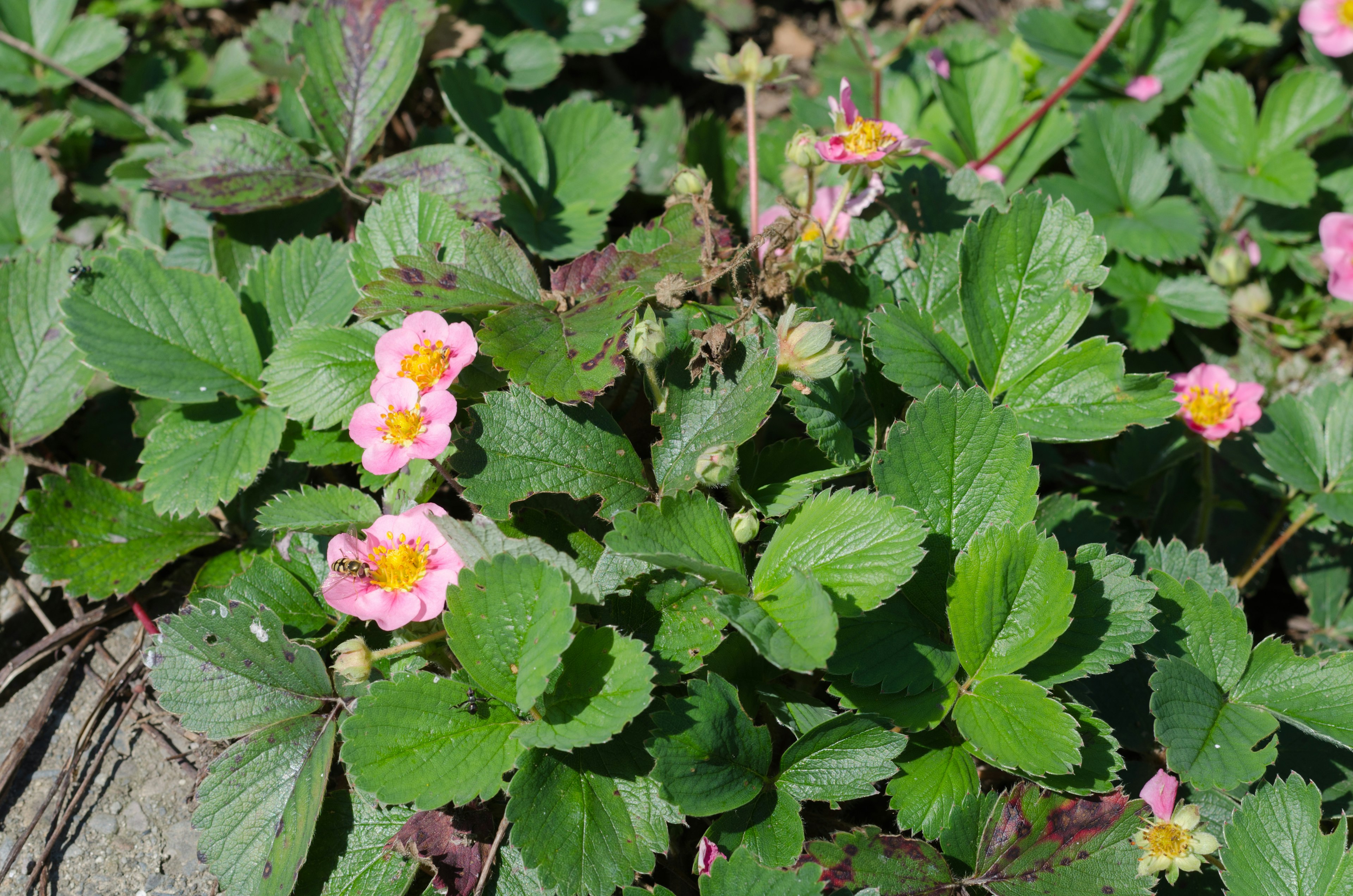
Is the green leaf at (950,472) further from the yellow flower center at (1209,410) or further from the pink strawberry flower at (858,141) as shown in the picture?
the yellow flower center at (1209,410)

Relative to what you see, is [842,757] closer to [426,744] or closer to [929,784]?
[929,784]

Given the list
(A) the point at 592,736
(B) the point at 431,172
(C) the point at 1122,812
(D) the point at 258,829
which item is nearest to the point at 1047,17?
(B) the point at 431,172

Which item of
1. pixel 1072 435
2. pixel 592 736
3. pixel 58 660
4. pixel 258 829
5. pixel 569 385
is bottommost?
pixel 58 660

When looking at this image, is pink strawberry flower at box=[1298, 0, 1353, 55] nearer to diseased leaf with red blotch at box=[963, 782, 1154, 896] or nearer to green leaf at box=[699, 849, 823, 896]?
diseased leaf with red blotch at box=[963, 782, 1154, 896]

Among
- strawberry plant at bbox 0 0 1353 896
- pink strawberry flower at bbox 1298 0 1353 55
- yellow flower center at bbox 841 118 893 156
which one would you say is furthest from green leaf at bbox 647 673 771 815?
pink strawberry flower at bbox 1298 0 1353 55

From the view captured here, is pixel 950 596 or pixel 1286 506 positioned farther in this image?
pixel 1286 506

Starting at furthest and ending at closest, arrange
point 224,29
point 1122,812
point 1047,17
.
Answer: point 224,29, point 1047,17, point 1122,812

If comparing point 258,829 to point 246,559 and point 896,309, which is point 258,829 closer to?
point 246,559
